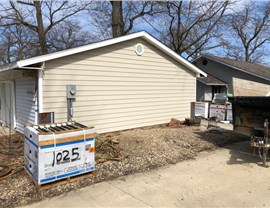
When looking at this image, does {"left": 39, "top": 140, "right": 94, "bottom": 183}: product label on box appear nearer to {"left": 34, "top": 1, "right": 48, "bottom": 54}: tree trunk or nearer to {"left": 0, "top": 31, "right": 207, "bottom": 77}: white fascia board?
{"left": 0, "top": 31, "right": 207, "bottom": 77}: white fascia board

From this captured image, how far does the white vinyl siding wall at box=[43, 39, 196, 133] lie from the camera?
22.1ft

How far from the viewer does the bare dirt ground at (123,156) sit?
3597 mm

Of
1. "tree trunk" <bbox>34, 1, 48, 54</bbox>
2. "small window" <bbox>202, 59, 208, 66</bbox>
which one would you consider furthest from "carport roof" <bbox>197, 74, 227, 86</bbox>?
"tree trunk" <bbox>34, 1, 48, 54</bbox>

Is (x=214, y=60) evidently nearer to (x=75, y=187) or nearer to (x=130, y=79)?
(x=130, y=79)

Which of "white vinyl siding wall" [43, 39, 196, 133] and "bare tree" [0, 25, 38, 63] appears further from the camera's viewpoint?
"bare tree" [0, 25, 38, 63]

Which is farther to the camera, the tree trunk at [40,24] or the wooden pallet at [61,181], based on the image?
the tree trunk at [40,24]

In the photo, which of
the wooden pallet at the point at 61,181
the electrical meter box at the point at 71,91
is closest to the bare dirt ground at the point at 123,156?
the wooden pallet at the point at 61,181

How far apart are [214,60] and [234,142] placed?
14673mm

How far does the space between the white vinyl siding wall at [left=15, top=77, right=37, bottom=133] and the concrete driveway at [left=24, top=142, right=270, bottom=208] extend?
406cm

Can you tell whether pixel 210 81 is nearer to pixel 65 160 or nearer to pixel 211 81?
pixel 211 81

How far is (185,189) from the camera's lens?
3.80 meters

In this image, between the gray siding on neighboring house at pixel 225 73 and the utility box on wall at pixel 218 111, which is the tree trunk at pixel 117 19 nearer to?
the utility box on wall at pixel 218 111

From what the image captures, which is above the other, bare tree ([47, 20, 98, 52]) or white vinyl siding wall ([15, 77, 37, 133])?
bare tree ([47, 20, 98, 52])

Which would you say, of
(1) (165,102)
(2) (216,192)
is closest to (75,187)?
(2) (216,192)
